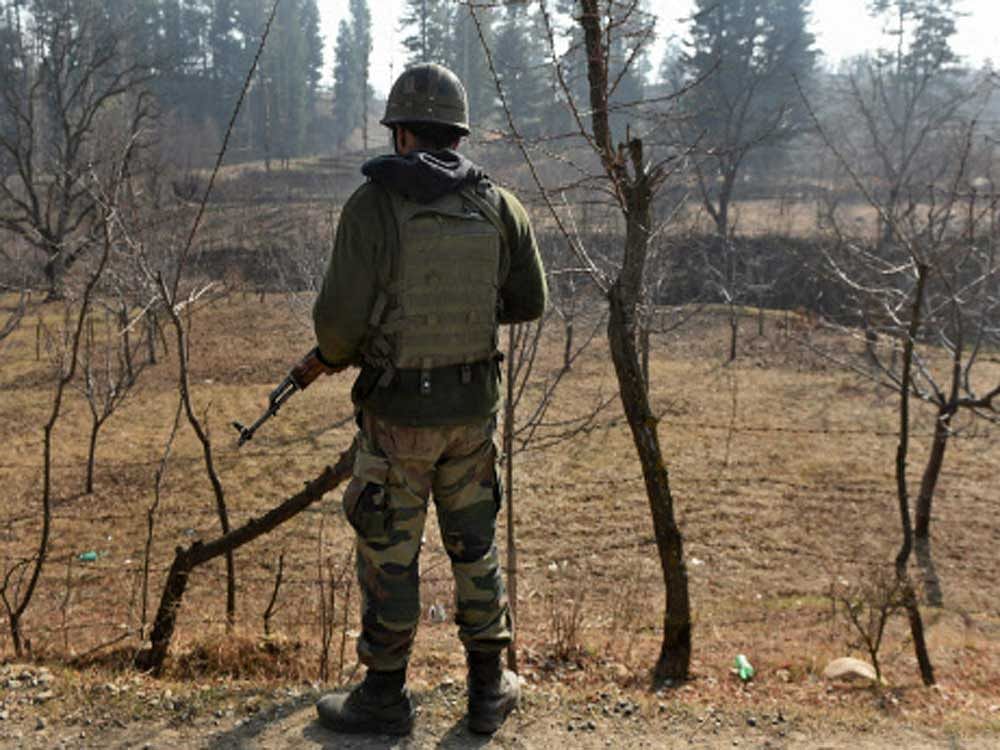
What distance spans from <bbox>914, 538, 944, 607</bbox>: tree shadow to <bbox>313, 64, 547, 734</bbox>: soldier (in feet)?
22.6

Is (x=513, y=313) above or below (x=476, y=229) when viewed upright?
below

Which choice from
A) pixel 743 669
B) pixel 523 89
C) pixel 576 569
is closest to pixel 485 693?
pixel 743 669

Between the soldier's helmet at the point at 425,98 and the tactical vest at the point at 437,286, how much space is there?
0.24 metres

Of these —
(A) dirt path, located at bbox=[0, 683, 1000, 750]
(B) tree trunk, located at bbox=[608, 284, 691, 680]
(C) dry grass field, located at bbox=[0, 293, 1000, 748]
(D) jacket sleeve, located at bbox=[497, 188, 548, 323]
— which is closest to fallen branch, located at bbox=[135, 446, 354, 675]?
(C) dry grass field, located at bbox=[0, 293, 1000, 748]

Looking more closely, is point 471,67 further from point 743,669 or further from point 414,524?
point 414,524

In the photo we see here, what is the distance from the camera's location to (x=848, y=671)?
5535 mm

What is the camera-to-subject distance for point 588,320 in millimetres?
19953

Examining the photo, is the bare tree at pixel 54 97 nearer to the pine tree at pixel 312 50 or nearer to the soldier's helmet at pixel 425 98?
the pine tree at pixel 312 50

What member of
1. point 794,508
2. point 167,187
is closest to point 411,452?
point 794,508

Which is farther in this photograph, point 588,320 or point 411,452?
point 588,320

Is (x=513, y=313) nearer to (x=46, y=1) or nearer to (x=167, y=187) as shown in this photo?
(x=167, y=187)

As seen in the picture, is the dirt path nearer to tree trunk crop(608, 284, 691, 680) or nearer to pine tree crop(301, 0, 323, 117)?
tree trunk crop(608, 284, 691, 680)

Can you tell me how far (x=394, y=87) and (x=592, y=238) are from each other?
12392mm

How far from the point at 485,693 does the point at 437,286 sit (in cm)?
139
